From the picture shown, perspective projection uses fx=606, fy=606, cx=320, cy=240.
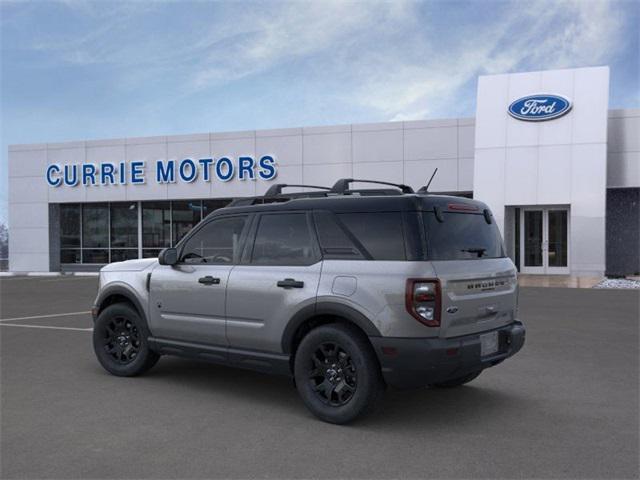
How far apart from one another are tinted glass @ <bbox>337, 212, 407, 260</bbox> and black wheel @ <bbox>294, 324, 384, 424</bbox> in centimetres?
69

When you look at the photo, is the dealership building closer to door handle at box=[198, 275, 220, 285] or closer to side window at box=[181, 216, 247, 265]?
side window at box=[181, 216, 247, 265]

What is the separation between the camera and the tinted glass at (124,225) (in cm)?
2839

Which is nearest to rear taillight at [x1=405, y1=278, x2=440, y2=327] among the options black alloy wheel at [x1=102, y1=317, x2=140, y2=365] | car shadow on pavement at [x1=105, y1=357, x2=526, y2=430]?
car shadow on pavement at [x1=105, y1=357, x2=526, y2=430]

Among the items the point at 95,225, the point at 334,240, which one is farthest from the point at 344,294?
the point at 95,225

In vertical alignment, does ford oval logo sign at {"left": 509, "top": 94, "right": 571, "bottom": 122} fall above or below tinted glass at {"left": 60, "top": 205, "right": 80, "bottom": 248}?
above

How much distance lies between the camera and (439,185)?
77.8ft

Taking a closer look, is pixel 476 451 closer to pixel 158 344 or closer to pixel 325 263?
pixel 325 263

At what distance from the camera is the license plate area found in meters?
5.00

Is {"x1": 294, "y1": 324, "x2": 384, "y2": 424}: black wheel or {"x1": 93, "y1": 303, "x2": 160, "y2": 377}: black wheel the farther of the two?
{"x1": 93, "y1": 303, "x2": 160, "y2": 377}: black wheel

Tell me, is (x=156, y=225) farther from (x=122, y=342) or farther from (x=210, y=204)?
(x=122, y=342)

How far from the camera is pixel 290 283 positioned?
17.4ft

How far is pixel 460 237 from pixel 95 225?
26.8m

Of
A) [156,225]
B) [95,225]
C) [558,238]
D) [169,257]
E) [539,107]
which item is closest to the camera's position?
[169,257]

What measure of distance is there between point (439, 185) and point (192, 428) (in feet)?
65.6
